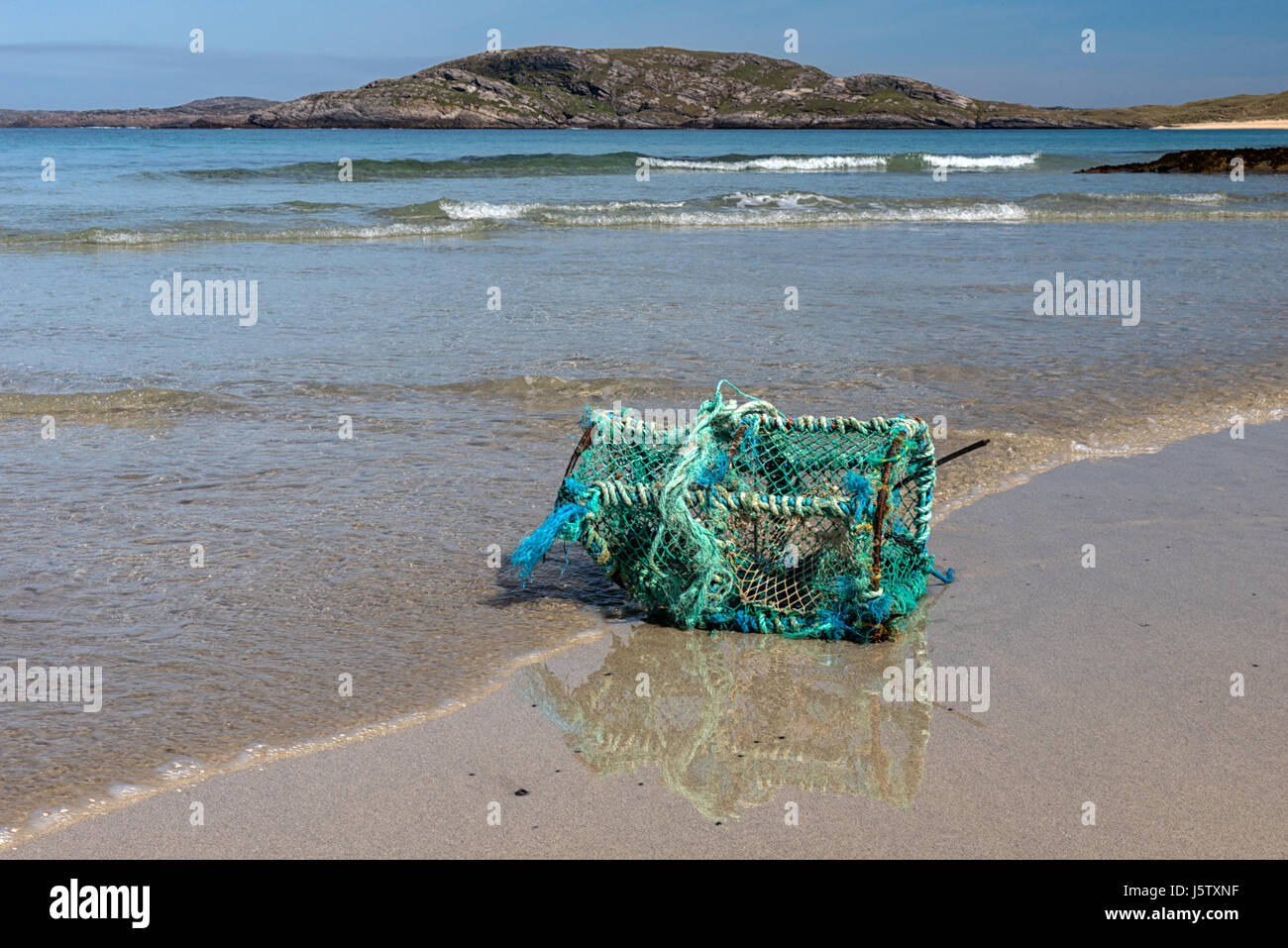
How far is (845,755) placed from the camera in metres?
3.46

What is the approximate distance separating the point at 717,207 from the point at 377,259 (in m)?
11.6

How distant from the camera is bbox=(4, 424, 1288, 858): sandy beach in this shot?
297 centimetres

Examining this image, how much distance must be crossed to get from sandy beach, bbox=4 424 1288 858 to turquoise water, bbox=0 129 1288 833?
0.32 meters

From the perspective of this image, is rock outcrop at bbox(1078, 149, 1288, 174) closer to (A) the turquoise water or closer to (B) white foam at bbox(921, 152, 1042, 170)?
(B) white foam at bbox(921, 152, 1042, 170)

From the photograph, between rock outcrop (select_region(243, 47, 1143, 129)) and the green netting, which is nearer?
the green netting

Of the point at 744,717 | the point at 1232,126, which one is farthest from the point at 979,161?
the point at 1232,126

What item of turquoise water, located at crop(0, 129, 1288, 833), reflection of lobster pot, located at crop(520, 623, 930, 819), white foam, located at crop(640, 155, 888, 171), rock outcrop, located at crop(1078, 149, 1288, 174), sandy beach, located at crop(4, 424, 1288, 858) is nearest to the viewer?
sandy beach, located at crop(4, 424, 1288, 858)

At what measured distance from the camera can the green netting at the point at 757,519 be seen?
4.18m

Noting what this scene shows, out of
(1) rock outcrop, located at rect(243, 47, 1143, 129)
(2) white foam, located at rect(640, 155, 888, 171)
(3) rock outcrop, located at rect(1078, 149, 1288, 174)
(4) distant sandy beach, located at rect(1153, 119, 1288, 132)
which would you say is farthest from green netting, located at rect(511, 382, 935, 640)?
(4) distant sandy beach, located at rect(1153, 119, 1288, 132)

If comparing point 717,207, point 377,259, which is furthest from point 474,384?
point 717,207

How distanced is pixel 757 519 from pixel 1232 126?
4892 inches

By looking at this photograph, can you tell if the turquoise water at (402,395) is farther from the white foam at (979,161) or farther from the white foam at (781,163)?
the white foam at (979,161)

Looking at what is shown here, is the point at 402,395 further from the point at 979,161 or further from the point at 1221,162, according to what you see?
the point at 979,161
